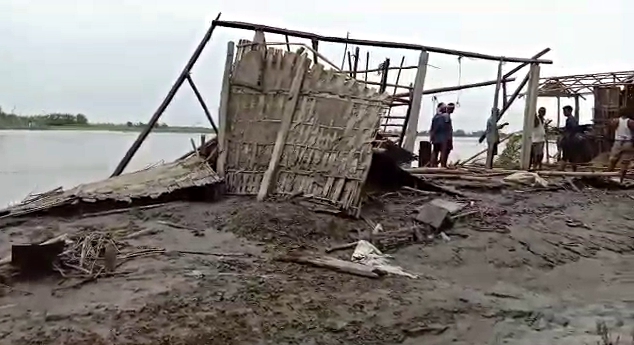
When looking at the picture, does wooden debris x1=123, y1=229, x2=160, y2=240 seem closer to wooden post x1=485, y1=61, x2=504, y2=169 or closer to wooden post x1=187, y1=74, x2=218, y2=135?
wooden post x1=187, y1=74, x2=218, y2=135

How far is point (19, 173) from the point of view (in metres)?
18.1

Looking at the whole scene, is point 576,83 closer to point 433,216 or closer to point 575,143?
point 575,143

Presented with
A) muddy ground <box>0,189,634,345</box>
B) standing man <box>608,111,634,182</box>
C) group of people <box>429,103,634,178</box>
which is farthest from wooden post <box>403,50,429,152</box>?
standing man <box>608,111,634,182</box>

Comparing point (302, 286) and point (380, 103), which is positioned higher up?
point (380, 103)

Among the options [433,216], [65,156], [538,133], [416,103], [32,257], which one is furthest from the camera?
[65,156]

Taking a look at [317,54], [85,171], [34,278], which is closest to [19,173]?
[85,171]

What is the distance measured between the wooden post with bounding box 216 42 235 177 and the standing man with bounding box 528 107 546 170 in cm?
732

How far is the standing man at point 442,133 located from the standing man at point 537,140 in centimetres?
193

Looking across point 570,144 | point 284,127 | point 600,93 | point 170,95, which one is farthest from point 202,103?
point 600,93

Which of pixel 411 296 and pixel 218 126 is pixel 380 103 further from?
pixel 411 296

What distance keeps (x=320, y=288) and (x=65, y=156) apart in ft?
64.4

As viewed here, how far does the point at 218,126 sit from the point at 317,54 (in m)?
1.84

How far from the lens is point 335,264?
6.71 m

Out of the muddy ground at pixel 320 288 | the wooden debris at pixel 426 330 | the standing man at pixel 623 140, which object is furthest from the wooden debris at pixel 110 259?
the standing man at pixel 623 140
